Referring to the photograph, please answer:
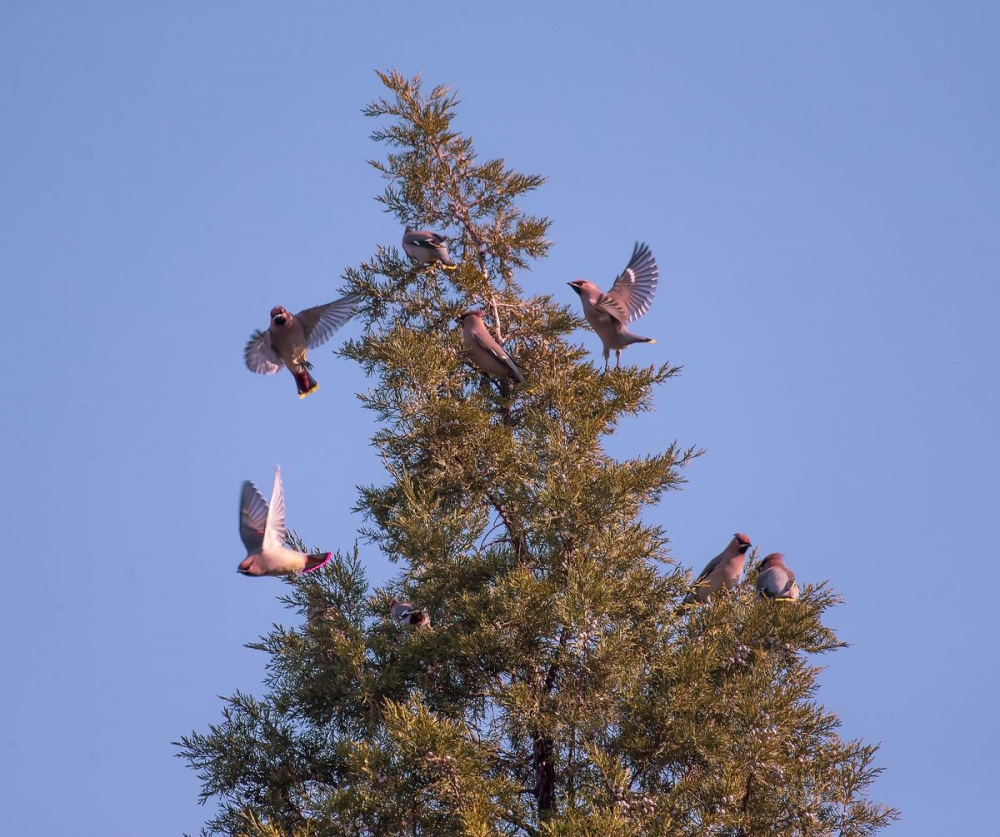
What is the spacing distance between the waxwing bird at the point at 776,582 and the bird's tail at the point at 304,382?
9.33 ft

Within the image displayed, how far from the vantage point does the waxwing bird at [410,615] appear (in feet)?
17.9

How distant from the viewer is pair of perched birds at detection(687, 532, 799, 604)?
667cm

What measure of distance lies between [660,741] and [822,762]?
2.61 ft

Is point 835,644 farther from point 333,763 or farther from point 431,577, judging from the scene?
point 333,763

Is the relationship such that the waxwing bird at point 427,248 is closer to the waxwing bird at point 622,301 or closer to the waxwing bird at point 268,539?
the waxwing bird at point 622,301

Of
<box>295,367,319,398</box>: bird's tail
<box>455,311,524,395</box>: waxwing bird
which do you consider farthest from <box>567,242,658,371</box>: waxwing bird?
<box>295,367,319,398</box>: bird's tail

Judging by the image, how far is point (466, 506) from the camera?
5895mm

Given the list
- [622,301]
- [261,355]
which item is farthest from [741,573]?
[261,355]

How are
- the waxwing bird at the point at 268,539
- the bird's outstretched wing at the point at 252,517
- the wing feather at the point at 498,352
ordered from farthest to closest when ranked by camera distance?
1. the bird's outstretched wing at the point at 252,517
2. the wing feather at the point at 498,352
3. the waxwing bird at the point at 268,539

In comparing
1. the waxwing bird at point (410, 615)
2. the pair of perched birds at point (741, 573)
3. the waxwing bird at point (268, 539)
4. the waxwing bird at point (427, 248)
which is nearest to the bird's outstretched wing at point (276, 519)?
the waxwing bird at point (268, 539)

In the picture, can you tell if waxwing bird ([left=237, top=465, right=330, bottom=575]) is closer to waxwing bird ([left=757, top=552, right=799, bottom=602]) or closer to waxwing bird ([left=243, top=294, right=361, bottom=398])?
waxwing bird ([left=243, top=294, right=361, bottom=398])

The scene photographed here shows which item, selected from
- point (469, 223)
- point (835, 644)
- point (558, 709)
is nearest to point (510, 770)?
point (558, 709)

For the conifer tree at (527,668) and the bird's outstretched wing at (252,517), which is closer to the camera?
the conifer tree at (527,668)

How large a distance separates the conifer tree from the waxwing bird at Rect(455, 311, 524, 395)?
0.07 meters
